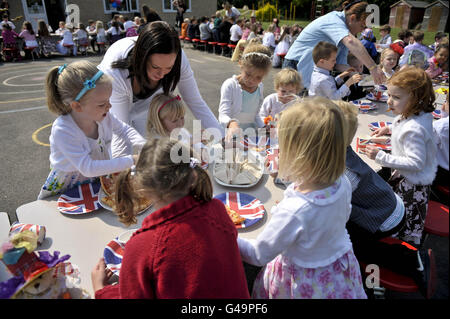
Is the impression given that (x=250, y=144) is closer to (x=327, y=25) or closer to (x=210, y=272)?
(x=210, y=272)

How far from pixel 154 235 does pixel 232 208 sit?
0.69 meters

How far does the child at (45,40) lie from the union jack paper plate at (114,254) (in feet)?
39.5

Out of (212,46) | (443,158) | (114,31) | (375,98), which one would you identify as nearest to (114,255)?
(443,158)

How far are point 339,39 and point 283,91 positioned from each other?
0.92m

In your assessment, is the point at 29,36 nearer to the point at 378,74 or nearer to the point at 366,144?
the point at 378,74

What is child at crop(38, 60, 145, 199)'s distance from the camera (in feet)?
5.11

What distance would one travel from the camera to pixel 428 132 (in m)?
1.71

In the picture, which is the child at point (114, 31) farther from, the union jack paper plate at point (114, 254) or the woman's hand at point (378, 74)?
the union jack paper plate at point (114, 254)

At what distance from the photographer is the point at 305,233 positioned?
1092mm

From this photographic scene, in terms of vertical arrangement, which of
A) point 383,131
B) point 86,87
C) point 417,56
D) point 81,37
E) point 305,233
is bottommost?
point 383,131

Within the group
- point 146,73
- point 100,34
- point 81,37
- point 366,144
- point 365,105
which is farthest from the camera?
point 100,34

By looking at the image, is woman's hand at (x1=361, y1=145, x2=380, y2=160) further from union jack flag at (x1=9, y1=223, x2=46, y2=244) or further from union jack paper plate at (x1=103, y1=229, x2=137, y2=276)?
union jack flag at (x1=9, y1=223, x2=46, y2=244)

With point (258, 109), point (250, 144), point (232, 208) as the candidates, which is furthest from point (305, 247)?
point (258, 109)

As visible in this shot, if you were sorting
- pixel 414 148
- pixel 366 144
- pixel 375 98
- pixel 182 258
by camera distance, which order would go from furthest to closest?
pixel 375 98, pixel 366 144, pixel 414 148, pixel 182 258
